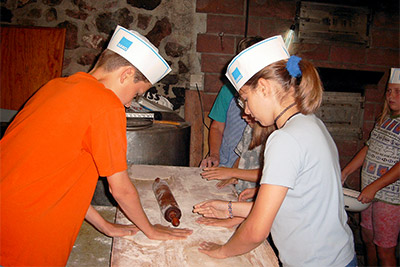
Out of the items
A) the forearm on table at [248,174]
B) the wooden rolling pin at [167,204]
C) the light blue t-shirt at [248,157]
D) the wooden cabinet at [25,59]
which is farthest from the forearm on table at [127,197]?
the wooden cabinet at [25,59]

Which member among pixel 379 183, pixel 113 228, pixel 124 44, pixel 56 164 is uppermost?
pixel 124 44

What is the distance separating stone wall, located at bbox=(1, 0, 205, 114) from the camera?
3.12m

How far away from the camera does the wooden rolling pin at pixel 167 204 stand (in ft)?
4.49

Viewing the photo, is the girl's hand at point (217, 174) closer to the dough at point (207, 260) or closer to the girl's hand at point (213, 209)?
the girl's hand at point (213, 209)

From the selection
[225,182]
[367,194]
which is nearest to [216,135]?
[225,182]

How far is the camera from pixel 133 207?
1234 millimetres

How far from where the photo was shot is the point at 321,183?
106cm

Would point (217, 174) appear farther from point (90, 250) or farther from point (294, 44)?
point (294, 44)

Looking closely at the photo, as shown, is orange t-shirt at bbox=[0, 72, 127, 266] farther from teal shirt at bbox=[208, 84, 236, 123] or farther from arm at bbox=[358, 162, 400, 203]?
arm at bbox=[358, 162, 400, 203]

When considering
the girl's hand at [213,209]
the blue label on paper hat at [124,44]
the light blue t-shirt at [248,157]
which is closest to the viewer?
the blue label on paper hat at [124,44]

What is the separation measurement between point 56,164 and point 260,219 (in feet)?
2.31

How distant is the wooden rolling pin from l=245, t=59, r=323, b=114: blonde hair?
2.16ft

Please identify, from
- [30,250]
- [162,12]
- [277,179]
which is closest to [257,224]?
[277,179]

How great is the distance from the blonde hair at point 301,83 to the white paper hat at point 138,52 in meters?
0.46
